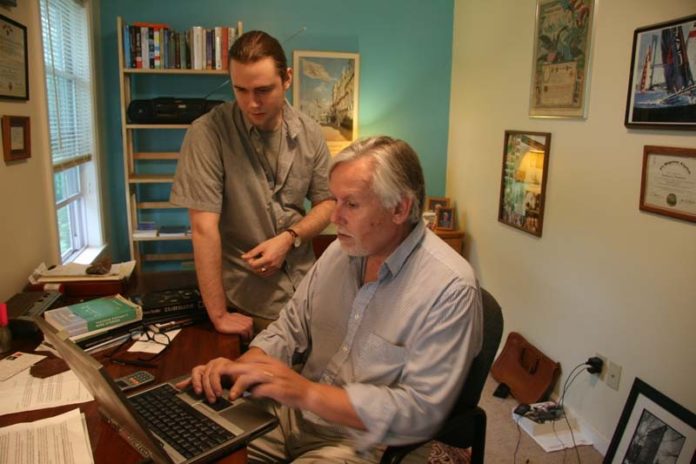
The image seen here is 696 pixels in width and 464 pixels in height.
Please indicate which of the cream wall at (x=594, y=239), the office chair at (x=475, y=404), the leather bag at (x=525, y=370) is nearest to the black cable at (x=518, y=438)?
the leather bag at (x=525, y=370)

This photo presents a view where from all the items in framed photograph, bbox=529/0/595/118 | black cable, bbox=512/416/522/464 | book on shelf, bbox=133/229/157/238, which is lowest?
black cable, bbox=512/416/522/464

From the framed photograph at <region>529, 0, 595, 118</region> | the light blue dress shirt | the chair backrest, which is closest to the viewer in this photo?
the light blue dress shirt

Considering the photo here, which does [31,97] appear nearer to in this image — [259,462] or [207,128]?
[207,128]

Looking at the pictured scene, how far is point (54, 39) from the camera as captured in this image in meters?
2.78

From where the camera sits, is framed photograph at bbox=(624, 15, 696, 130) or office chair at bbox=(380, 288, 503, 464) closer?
office chair at bbox=(380, 288, 503, 464)

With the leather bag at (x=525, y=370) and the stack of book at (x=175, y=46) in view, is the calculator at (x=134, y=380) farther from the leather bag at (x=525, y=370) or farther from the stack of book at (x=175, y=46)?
the stack of book at (x=175, y=46)

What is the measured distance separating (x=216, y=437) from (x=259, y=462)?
39cm

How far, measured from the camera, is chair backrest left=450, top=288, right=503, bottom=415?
132cm

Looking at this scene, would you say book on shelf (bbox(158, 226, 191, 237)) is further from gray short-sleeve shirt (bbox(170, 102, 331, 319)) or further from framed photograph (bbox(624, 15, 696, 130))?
framed photograph (bbox(624, 15, 696, 130))

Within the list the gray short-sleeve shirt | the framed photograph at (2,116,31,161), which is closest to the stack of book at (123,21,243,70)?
the framed photograph at (2,116,31,161)

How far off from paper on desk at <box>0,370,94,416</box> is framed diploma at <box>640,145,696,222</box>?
79.2 inches

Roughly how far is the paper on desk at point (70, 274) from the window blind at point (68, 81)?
0.63 metres

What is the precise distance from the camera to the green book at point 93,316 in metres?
Answer: 1.50

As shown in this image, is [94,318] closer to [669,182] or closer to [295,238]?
[295,238]
